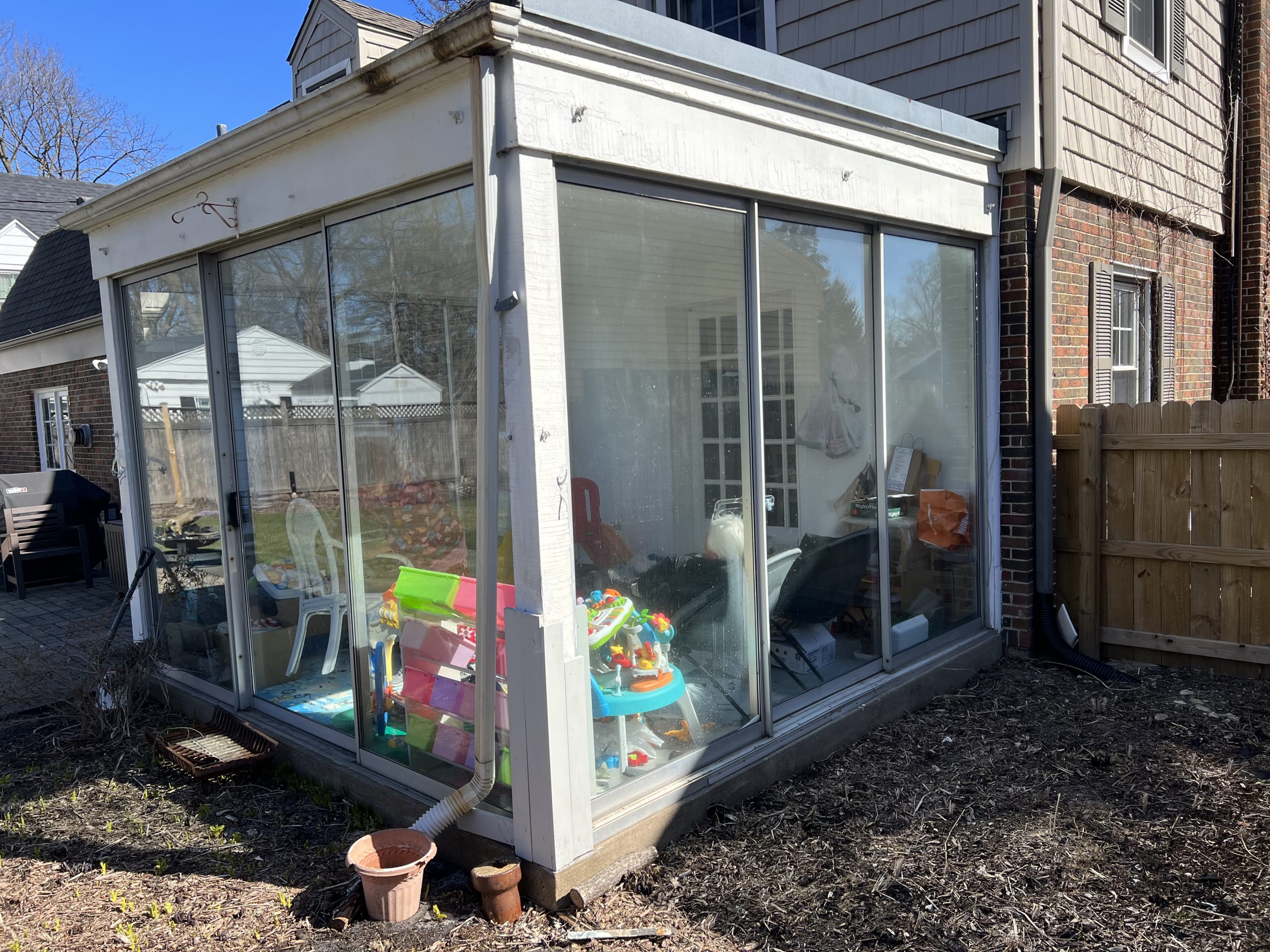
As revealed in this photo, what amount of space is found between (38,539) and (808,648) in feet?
28.2

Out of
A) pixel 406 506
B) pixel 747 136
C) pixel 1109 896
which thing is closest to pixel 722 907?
pixel 1109 896

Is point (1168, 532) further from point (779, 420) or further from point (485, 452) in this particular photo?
point (485, 452)

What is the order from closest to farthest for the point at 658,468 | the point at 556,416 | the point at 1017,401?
the point at 556,416
the point at 658,468
the point at 1017,401

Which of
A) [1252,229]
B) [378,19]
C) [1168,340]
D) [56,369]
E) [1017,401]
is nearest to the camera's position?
[1017,401]

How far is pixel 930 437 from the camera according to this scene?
5.37 m

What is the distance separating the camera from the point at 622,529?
3695mm

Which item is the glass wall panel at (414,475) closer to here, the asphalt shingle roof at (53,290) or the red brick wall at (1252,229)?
the asphalt shingle roof at (53,290)

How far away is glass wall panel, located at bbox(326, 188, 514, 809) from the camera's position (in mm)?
3510

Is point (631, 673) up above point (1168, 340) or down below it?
below

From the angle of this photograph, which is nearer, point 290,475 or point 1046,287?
point 290,475

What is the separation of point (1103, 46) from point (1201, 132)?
8.00 ft

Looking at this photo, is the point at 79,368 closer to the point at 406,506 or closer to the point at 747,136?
the point at 406,506

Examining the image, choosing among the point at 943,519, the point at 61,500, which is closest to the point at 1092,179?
the point at 943,519

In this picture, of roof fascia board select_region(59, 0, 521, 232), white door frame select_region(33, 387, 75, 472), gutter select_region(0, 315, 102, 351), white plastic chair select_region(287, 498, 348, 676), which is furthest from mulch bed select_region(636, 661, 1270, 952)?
white door frame select_region(33, 387, 75, 472)
